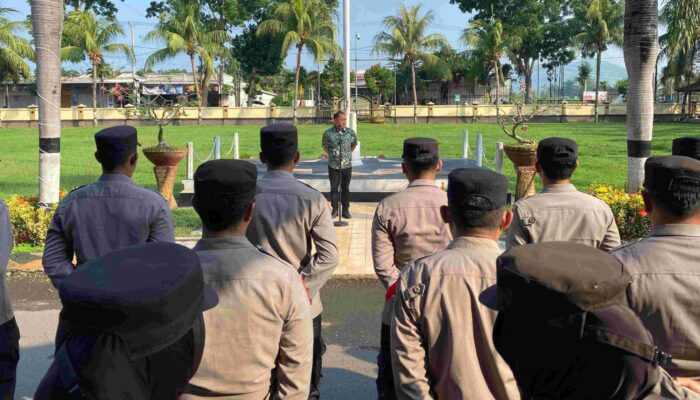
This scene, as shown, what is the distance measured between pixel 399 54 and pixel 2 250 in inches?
1857

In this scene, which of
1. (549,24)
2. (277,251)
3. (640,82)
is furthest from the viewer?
(549,24)

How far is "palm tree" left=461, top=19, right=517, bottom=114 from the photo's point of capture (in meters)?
46.2

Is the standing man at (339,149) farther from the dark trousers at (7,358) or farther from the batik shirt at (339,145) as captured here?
the dark trousers at (7,358)

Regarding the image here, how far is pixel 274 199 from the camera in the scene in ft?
12.1

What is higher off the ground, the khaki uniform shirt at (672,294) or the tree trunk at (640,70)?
the tree trunk at (640,70)

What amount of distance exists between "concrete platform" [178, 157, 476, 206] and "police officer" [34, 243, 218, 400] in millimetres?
9842

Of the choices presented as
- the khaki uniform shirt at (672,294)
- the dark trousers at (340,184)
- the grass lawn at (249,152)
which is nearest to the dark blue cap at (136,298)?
the khaki uniform shirt at (672,294)

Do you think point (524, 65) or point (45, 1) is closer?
point (45, 1)

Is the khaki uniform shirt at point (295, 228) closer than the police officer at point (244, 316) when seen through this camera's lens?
No

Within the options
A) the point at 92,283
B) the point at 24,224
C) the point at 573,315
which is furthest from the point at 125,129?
the point at 24,224

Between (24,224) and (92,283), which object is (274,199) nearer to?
(92,283)

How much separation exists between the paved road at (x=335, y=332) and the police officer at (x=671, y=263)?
2.66 meters

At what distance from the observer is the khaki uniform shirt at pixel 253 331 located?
2.34 metres

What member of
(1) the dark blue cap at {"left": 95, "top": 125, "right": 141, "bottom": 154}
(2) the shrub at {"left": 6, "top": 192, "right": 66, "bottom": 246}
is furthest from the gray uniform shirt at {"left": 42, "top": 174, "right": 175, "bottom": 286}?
(2) the shrub at {"left": 6, "top": 192, "right": 66, "bottom": 246}
